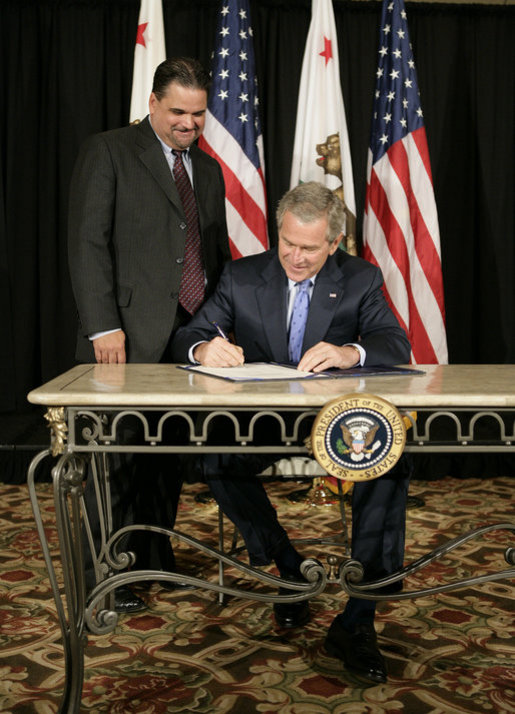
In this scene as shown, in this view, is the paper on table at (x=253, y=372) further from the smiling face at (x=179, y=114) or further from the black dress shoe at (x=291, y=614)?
the smiling face at (x=179, y=114)

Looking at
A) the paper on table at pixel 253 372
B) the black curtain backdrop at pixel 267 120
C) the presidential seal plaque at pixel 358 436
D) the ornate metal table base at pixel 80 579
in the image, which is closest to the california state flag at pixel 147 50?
the black curtain backdrop at pixel 267 120

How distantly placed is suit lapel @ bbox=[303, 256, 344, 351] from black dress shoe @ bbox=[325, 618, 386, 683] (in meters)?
0.89

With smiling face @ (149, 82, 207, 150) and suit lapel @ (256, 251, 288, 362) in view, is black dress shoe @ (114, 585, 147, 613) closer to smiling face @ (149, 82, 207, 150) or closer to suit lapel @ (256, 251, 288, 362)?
suit lapel @ (256, 251, 288, 362)

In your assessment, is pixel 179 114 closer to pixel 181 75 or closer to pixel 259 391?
pixel 181 75

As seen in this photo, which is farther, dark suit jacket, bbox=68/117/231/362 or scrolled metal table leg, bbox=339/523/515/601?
dark suit jacket, bbox=68/117/231/362

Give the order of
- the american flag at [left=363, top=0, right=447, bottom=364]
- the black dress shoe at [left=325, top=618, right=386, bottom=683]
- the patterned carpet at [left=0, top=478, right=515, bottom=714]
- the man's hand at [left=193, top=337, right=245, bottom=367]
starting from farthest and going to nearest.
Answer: the american flag at [left=363, top=0, right=447, bottom=364], the man's hand at [left=193, top=337, right=245, bottom=367], the black dress shoe at [left=325, top=618, right=386, bottom=683], the patterned carpet at [left=0, top=478, right=515, bottom=714]

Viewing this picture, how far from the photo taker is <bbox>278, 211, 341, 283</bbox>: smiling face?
2445 mm

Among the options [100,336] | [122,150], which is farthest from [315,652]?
[122,150]

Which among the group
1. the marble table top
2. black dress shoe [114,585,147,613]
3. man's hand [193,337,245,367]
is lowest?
black dress shoe [114,585,147,613]

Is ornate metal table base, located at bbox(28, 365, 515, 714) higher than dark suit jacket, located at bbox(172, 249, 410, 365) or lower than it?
lower

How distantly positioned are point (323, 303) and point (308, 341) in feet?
0.46

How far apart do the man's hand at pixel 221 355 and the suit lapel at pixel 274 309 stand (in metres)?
0.29

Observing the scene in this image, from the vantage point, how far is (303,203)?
96.6 inches

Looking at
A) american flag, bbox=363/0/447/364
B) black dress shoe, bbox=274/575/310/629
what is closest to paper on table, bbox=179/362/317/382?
black dress shoe, bbox=274/575/310/629
